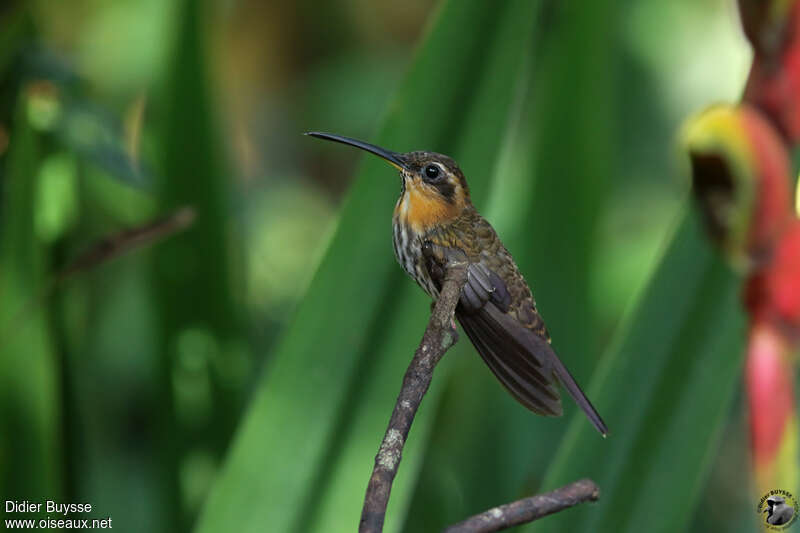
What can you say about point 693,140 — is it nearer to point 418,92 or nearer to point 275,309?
point 418,92

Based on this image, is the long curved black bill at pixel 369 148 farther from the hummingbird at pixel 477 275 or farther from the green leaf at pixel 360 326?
the green leaf at pixel 360 326

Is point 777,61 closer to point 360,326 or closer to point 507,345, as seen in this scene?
point 507,345

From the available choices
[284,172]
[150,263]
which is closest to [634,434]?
[150,263]

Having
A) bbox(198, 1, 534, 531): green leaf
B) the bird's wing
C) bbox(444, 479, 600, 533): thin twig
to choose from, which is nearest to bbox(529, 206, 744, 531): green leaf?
bbox(198, 1, 534, 531): green leaf

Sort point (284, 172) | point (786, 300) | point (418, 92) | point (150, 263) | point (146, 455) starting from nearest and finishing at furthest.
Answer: point (786, 300) < point (418, 92) < point (150, 263) < point (146, 455) < point (284, 172)

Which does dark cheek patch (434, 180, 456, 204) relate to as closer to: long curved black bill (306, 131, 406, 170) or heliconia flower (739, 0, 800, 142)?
long curved black bill (306, 131, 406, 170)

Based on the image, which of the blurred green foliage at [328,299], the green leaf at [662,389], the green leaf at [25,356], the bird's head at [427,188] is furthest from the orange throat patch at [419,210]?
the green leaf at [25,356]

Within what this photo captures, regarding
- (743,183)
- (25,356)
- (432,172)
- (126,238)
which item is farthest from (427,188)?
(25,356)
